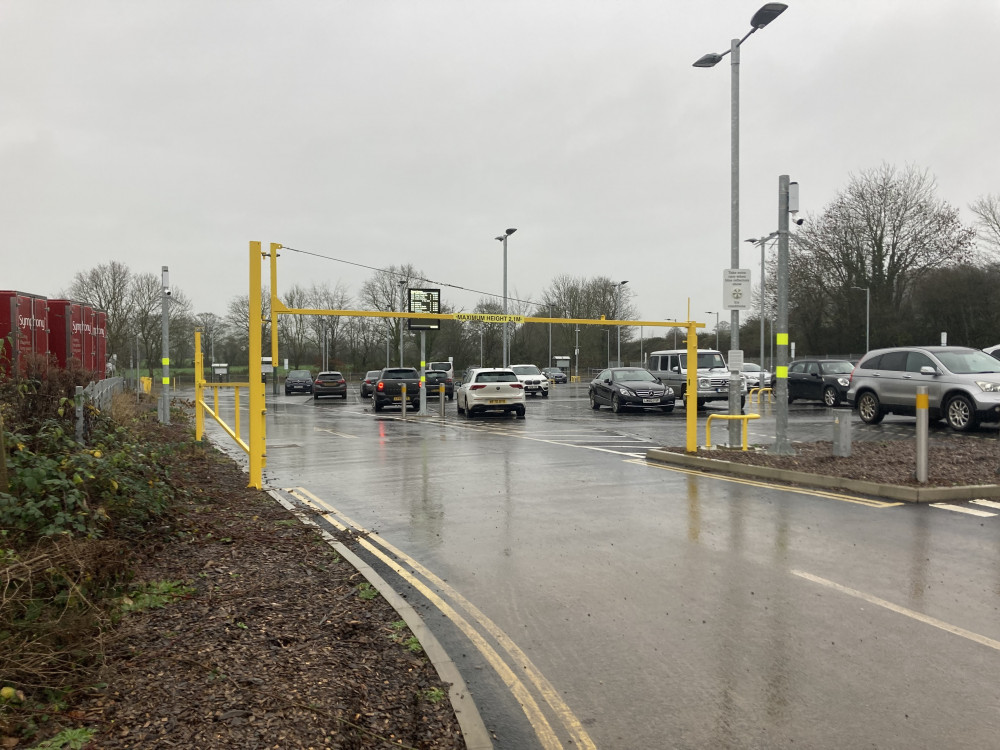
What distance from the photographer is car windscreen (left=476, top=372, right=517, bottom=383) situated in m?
24.5

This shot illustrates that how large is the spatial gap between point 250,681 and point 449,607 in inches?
68.2

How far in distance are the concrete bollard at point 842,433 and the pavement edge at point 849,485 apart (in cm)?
139

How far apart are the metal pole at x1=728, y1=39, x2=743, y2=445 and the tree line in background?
26.5 m

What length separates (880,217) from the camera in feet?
156

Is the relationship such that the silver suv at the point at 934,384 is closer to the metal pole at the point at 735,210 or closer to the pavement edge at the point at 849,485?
the metal pole at the point at 735,210

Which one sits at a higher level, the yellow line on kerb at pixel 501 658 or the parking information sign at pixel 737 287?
the parking information sign at pixel 737 287

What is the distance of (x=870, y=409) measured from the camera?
1772 centimetres

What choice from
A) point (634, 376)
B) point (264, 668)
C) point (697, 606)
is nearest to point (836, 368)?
point (634, 376)

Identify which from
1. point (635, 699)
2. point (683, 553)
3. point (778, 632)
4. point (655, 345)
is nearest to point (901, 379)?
point (683, 553)

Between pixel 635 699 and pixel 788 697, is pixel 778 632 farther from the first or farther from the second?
pixel 635 699

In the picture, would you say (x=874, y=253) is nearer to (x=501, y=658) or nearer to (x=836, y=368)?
(x=836, y=368)

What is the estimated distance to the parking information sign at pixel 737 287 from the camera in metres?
12.7

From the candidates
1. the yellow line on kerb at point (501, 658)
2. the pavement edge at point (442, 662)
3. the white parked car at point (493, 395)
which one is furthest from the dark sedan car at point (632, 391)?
the pavement edge at point (442, 662)

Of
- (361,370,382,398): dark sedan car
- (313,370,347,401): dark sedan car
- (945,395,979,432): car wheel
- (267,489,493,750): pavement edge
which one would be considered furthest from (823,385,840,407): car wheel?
(313,370,347,401): dark sedan car
